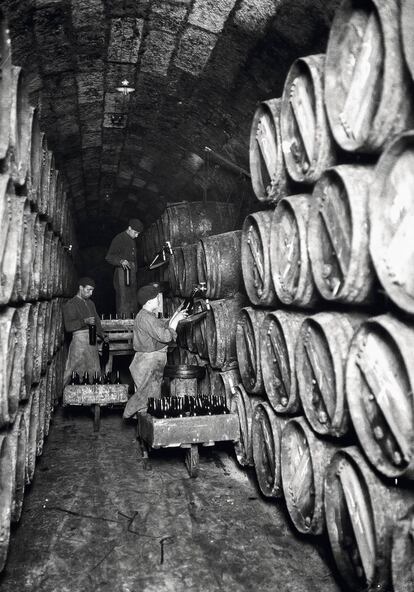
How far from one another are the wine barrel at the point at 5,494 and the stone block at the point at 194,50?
14.0 feet

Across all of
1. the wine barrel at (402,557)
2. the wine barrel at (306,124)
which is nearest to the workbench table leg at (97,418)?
the wine barrel at (306,124)

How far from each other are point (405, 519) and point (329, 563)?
4.08ft

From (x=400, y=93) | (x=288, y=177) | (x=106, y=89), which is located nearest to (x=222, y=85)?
(x=106, y=89)

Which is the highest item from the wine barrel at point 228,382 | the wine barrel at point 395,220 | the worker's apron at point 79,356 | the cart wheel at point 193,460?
the wine barrel at point 395,220

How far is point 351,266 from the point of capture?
2609mm

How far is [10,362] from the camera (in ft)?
10.6

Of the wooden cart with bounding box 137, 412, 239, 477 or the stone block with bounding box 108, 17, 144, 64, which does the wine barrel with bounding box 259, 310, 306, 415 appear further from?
the stone block with bounding box 108, 17, 144, 64

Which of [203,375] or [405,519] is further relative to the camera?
[203,375]

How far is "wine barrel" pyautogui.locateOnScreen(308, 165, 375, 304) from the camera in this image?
258 cm

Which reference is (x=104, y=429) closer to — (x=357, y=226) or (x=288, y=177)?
(x=288, y=177)

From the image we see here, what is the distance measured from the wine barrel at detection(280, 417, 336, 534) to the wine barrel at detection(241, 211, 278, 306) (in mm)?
1051

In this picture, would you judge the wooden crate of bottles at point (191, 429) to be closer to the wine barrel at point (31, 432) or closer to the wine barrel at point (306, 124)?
the wine barrel at point (31, 432)

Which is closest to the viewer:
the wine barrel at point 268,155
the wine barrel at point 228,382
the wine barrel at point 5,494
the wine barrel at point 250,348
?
the wine barrel at point 5,494

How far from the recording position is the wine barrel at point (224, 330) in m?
5.53
